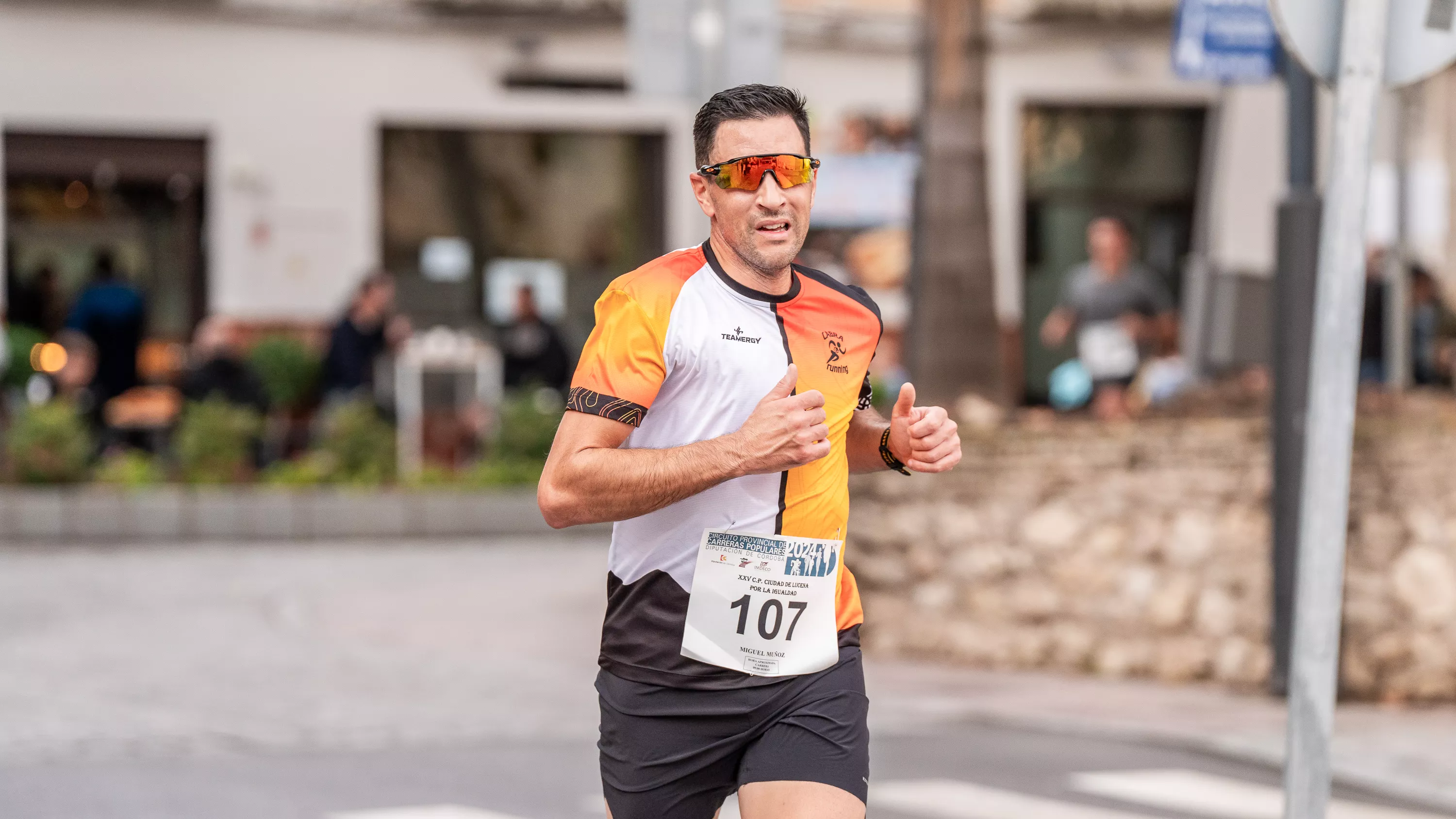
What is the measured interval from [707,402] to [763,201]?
0.37 meters

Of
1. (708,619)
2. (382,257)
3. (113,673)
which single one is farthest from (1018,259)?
(708,619)

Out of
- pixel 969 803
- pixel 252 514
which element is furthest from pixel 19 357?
pixel 969 803

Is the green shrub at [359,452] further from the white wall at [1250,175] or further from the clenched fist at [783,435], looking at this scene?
A: the clenched fist at [783,435]

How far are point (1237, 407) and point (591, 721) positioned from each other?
3777mm

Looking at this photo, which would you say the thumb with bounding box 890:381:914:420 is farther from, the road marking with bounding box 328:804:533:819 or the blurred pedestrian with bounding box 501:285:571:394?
the blurred pedestrian with bounding box 501:285:571:394

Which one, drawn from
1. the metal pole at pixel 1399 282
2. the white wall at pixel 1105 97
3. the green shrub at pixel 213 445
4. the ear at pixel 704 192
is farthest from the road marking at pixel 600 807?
the white wall at pixel 1105 97

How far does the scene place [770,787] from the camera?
389cm

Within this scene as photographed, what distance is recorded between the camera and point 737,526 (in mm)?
3930

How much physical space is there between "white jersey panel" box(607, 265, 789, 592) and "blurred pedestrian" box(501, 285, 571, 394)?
16.3m

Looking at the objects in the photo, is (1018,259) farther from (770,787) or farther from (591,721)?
(770,787)

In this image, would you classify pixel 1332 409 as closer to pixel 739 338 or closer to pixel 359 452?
pixel 739 338

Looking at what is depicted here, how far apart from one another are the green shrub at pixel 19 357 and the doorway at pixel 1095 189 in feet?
38.1

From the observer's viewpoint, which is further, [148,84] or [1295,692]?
[148,84]

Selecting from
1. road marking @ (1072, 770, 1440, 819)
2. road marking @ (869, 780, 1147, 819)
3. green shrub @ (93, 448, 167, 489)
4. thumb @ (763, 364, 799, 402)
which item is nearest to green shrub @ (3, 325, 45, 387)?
green shrub @ (93, 448, 167, 489)
